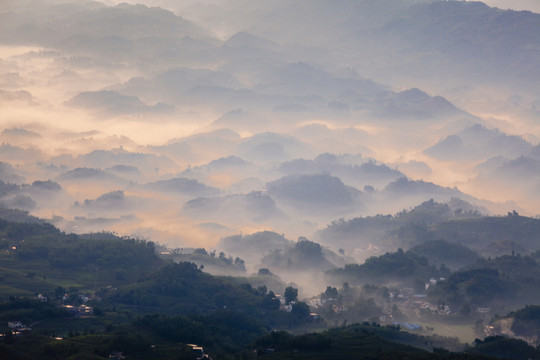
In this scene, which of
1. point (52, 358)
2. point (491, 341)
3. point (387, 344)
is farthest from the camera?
point (491, 341)

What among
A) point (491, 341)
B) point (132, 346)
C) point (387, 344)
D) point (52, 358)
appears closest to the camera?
point (52, 358)

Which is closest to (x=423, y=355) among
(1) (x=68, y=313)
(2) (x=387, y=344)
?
(2) (x=387, y=344)

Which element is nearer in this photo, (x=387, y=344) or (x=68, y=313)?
(x=387, y=344)

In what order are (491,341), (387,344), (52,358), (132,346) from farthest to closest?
(491,341), (387,344), (132,346), (52,358)

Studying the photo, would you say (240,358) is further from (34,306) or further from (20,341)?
(34,306)

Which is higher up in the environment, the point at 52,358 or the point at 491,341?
the point at 491,341

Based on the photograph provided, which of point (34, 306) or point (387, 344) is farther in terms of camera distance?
point (34, 306)

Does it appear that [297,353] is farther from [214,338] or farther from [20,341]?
[20,341]

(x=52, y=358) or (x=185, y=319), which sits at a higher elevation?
(x=185, y=319)

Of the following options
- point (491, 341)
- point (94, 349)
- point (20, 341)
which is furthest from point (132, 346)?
point (491, 341)
